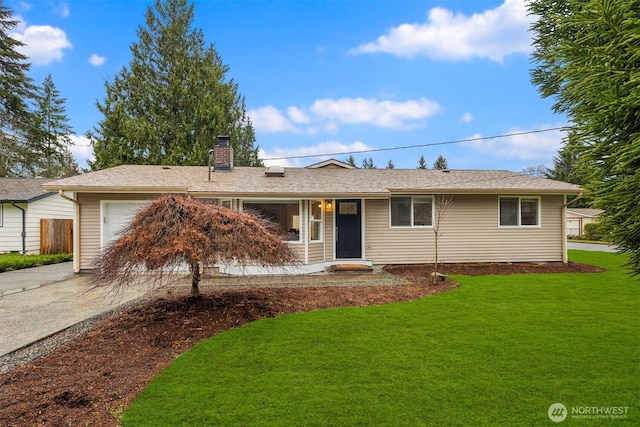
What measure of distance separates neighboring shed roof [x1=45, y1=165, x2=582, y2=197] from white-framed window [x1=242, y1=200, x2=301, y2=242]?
15.9 inches

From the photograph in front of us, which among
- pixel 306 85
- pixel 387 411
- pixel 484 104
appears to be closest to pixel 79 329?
pixel 387 411

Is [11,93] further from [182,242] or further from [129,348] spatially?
[129,348]

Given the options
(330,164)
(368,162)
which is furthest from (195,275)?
(368,162)

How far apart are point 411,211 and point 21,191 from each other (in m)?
16.6

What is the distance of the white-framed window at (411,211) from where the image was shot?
37.3ft

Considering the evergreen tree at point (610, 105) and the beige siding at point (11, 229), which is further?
the beige siding at point (11, 229)

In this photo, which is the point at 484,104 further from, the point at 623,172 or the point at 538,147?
the point at 623,172

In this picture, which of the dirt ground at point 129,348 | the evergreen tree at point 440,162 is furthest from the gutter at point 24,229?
the evergreen tree at point 440,162

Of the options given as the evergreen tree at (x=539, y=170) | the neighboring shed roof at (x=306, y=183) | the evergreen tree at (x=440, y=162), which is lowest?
the neighboring shed roof at (x=306, y=183)

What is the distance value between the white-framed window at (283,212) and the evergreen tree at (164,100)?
412 inches

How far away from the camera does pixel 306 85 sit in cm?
1869
